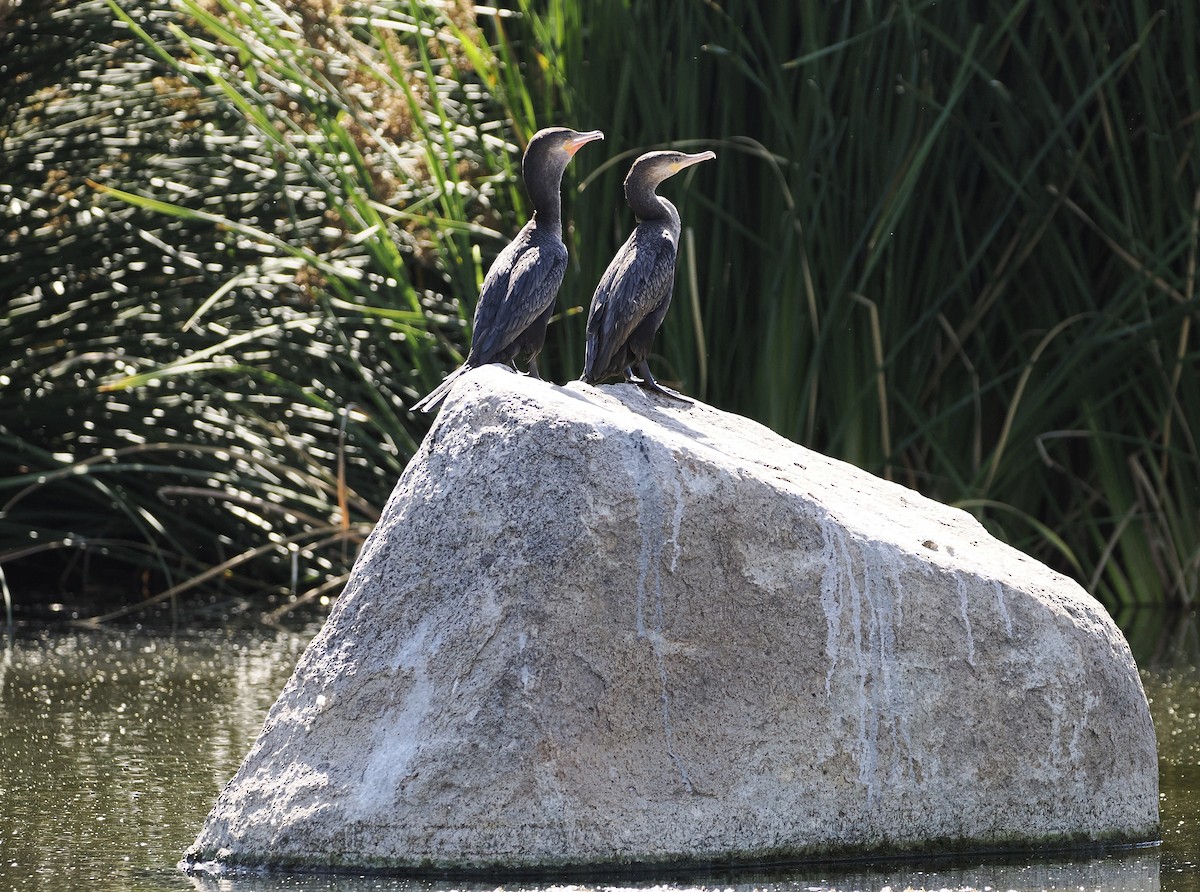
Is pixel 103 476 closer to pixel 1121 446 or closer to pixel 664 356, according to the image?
pixel 664 356

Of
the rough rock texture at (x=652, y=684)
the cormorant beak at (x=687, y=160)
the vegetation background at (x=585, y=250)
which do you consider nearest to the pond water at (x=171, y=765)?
the rough rock texture at (x=652, y=684)

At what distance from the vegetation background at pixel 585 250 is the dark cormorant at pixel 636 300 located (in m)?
1.25

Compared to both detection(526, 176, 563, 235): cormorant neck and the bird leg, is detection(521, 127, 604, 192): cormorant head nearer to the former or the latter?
detection(526, 176, 563, 235): cormorant neck

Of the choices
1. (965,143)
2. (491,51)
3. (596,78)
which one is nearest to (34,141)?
(491,51)

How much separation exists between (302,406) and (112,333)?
32.8 inches

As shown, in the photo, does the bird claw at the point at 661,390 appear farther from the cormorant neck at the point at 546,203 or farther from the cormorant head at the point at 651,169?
the cormorant head at the point at 651,169

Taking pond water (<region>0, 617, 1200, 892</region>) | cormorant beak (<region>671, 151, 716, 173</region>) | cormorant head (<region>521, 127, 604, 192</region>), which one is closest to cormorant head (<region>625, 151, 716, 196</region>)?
cormorant beak (<region>671, 151, 716, 173</region>)

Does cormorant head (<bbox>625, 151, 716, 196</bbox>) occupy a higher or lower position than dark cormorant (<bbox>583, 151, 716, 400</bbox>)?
higher

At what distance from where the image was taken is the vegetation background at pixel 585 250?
542 centimetres

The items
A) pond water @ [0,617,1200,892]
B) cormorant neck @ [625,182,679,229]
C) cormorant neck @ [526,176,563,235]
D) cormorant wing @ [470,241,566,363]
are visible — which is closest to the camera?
pond water @ [0,617,1200,892]

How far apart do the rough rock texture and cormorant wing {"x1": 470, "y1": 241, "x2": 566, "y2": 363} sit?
1.97ft

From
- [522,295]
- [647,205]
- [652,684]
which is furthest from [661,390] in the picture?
[652,684]

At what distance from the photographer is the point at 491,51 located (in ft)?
18.7

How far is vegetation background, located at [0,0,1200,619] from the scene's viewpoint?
17.8 ft
